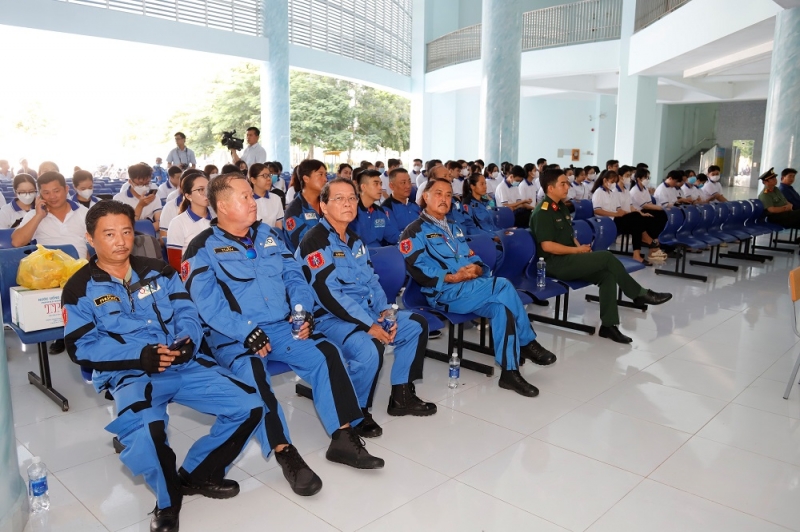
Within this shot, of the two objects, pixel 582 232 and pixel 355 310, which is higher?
pixel 582 232

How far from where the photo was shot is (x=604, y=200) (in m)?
7.84

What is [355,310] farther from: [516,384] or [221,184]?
[516,384]

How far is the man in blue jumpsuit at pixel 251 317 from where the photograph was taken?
262cm

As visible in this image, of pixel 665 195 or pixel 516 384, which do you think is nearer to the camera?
pixel 516 384

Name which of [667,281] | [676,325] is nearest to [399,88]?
[667,281]

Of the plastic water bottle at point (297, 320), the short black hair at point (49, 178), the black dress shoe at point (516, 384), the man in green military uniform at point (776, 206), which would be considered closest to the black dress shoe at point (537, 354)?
the black dress shoe at point (516, 384)

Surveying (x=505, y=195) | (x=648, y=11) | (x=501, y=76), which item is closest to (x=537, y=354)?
(x=505, y=195)

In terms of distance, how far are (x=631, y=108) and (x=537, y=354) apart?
37.3 feet

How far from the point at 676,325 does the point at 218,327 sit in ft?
12.7

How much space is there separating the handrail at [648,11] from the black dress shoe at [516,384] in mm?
11520

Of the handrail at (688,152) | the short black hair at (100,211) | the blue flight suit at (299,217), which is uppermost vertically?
the handrail at (688,152)

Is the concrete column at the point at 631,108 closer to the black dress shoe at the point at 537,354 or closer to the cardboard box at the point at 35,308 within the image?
the black dress shoe at the point at 537,354

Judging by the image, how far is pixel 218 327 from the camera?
2617 mm

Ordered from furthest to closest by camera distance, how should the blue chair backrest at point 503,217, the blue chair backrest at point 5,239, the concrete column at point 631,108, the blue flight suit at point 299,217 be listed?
the concrete column at point 631,108
the blue chair backrest at point 503,217
the blue flight suit at point 299,217
the blue chair backrest at point 5,239
